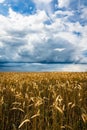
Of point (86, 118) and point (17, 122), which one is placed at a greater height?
point (86, 118)

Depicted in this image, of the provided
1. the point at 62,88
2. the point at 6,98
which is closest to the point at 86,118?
the point at 6,98

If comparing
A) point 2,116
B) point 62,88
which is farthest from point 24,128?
point 62,88

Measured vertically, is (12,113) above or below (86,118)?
below

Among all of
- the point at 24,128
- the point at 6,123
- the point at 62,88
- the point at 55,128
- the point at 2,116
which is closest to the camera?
the point at 55,128

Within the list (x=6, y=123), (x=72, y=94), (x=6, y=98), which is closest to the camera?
(x=6, y=123)

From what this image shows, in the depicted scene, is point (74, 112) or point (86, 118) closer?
point (86, 118)

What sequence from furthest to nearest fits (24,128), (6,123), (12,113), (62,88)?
(62,88), (12,113), (6,123), (24,128)

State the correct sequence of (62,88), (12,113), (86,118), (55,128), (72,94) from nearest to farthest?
(86,118)
(55,128)
(12,113)
(72,94)
(62,88)

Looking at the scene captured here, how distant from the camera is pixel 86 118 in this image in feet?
10.9

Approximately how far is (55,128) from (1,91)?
11.2ft

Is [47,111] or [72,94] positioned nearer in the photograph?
[47,111]

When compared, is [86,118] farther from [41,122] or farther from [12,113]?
[12,113]

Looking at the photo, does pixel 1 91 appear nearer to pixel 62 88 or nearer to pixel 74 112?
pixel 62 88

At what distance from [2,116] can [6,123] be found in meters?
0.34
